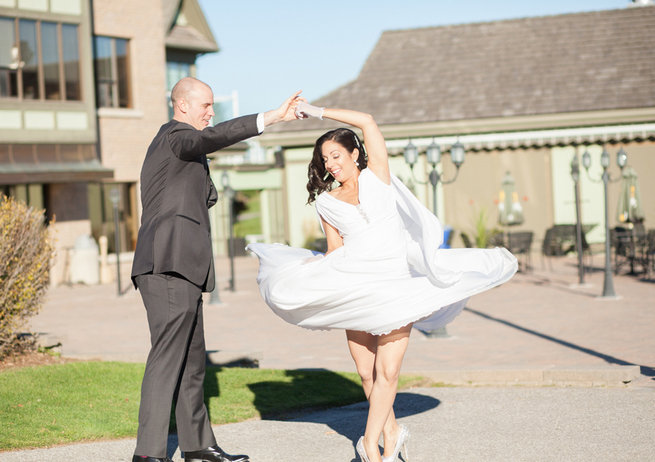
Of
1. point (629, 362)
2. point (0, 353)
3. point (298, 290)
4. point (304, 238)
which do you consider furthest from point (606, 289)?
point (304, 238)

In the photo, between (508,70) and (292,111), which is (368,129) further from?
(508,70)

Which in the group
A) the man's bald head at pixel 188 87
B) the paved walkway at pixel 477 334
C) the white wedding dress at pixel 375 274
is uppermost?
the man's bald head at pixel 188 87

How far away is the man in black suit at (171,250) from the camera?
16.3ft

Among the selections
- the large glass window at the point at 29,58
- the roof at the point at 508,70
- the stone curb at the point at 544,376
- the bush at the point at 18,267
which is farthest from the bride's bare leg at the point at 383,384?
the roof at the point at 508,70

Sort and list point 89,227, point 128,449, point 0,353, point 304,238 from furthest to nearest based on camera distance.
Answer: point 304,238 < point 89,227 < point 0,353 < point 128,449

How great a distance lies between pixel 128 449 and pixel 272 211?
80.6ft

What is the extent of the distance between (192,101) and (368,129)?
1024 millimetres

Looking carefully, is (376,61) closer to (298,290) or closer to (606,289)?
(606,289)

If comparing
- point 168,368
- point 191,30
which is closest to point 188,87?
point 168,368

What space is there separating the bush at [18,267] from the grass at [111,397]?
0.67 metres

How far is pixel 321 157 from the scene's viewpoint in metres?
5.12

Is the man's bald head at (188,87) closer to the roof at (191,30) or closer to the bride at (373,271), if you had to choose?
the bride at (373,271)

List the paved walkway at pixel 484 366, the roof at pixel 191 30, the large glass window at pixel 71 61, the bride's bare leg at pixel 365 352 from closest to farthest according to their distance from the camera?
the bride's bare leg at pixel 365 352, the paved walkway at pixel 484 366, the large glass window at pixel 71 61, the roof at pixel 191 30

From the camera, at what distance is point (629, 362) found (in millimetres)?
8844
